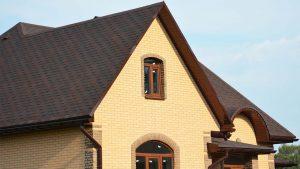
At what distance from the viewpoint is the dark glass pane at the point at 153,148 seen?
21.4 metres

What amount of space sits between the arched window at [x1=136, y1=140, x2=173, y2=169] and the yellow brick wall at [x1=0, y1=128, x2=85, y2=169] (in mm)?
1994

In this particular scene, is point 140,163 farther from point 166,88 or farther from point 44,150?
point 44,150

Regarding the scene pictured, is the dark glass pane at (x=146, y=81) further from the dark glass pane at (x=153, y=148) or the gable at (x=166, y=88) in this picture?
the dark glass pane at (x=153, y=148)

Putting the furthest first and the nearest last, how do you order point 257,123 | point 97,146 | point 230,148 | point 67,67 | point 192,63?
point 257,123 → point 230,148 → point 192,63 → point 67,67 → point 97,146

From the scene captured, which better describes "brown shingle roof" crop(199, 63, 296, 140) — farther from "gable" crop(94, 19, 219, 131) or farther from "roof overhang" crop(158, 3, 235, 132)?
"gable" crop(94, 19, 219, 131)

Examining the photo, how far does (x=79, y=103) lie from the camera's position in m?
20.5

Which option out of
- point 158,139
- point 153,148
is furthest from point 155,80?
point 153,148

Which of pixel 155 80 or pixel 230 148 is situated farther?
pixel 230 148

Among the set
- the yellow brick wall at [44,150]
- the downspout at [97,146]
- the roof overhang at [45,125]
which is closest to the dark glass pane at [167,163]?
the downspout at [97,146]

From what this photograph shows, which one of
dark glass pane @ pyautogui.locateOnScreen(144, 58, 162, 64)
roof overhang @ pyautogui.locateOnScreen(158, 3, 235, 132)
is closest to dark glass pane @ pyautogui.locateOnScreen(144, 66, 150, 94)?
dark glass pane @ pyautogui.locateOnScreen(144, 58, 162, 64)


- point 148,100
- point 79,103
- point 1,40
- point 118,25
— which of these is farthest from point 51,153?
point 1,40

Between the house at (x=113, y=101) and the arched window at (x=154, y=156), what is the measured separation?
0.10 feet

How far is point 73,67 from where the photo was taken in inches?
878

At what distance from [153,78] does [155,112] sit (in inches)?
45.4
